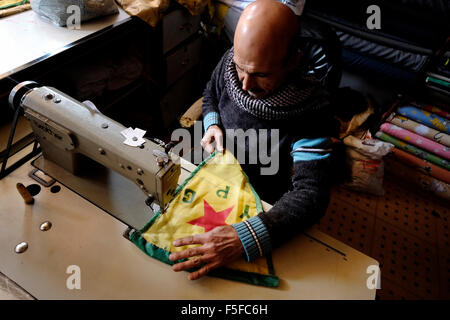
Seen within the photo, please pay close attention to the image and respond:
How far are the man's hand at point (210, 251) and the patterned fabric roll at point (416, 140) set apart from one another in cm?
209

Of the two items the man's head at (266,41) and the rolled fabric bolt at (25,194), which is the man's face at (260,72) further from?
the rolled fabric bolt at (25,194)

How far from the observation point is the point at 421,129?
2336 millimetres

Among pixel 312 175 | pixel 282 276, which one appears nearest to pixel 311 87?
pixel 312 175

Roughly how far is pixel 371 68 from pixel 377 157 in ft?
2.24

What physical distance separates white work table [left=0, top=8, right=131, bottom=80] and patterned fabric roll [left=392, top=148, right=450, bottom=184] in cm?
232

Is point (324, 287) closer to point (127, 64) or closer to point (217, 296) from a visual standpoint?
point (217, 296)

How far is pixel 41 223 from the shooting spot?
2.95 ft

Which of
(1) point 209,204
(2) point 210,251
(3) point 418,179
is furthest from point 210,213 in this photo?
(3) point 418,179

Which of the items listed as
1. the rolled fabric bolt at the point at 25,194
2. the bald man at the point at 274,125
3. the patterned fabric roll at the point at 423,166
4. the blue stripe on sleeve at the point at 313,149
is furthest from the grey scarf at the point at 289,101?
the patterned fabric roll at the point at 423,166

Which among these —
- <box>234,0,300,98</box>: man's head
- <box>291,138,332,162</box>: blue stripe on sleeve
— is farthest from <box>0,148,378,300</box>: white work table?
<box>234,0,300,98</box>: man's head

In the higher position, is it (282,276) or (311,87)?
(311,87)

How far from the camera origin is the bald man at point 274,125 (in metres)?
0.87

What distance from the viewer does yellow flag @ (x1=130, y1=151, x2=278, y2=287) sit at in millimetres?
866
